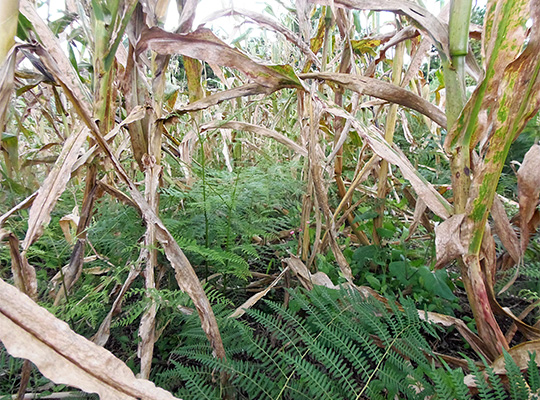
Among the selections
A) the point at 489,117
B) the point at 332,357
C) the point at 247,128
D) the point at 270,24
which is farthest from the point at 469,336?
the point at 270,24

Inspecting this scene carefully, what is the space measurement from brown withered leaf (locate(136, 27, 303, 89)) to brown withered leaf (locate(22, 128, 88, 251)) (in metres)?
0.26

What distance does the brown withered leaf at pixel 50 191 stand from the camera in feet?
2.11

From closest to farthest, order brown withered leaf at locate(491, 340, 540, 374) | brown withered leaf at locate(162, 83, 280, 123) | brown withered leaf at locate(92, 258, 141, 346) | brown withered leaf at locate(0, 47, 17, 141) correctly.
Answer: brown withered leaf at locate(0, 47, 17, 141), brown withered leaf at locate(491, 340, 540, 374), brown withered leaf at locate(92, 258, 141, 346), brown withered leaf at locate(162, 83, 280, 123)

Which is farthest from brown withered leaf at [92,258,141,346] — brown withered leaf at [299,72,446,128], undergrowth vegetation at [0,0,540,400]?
brown withered leaf at [299,72,446,128]

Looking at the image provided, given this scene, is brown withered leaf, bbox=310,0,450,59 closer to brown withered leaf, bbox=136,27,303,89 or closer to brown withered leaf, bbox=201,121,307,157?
brown withered leaf, bbox=136,27,303,89

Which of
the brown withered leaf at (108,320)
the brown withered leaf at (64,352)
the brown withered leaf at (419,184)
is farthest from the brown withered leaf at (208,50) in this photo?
the brown withered leaf at (64,352)

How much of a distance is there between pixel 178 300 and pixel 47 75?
0.64 meters

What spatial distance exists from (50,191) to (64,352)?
16.3 inches

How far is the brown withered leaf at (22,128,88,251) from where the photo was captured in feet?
2.11

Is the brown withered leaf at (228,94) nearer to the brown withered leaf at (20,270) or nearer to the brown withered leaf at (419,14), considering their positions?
the brown withered leaf at (419,14)

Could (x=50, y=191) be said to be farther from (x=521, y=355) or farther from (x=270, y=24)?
(x=521, y=355)

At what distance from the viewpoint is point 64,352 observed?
0.37 meters

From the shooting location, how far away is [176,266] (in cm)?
68

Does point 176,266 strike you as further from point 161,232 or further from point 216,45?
point 216,45
